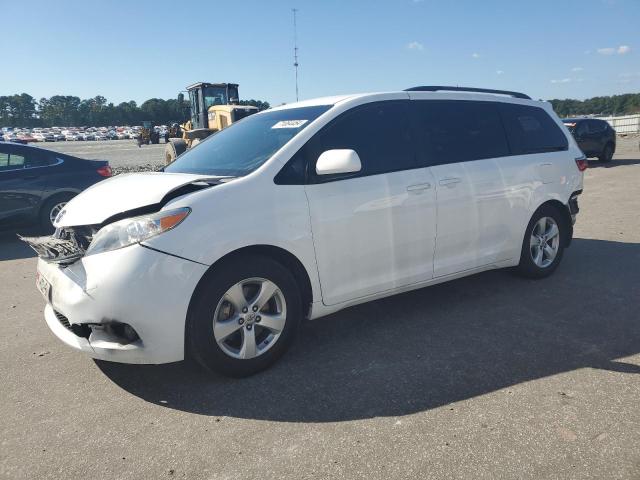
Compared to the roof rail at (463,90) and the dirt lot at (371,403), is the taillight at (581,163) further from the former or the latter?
the dirt lot at (371,403)

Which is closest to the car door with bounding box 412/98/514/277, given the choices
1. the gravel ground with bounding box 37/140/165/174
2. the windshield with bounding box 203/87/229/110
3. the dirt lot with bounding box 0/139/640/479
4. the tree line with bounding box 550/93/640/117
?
the dirt lot with bounding box 0/139/640/479

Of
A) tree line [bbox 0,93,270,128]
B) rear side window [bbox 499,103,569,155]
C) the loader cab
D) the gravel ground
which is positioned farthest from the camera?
tree line [bbox 0,93,270,128]

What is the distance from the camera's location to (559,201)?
203 inches

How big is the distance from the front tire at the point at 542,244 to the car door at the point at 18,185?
278 inches

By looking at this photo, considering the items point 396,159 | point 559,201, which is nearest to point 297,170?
point 396,159

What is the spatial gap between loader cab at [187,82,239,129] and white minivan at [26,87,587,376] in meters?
16.5

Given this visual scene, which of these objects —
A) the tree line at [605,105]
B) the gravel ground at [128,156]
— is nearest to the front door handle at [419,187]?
the gravel ground at [128,156]

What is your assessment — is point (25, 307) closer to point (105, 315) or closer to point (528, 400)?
point (105, 315)

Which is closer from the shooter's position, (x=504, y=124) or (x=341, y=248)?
(x=341, y=248)

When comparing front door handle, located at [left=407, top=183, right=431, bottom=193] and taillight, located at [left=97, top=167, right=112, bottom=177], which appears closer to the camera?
front door handle, located at [left=407, top=183, right=431, bottom=193]

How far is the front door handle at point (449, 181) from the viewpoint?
4121 millimetres

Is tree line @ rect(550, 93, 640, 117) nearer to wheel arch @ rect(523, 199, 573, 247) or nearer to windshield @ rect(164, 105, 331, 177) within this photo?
wheel arch @ rect(523, 199, 573, 247)

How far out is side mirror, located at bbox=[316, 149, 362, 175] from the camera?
11.0ft

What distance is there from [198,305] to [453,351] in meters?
1.84
